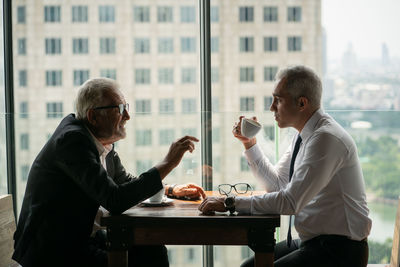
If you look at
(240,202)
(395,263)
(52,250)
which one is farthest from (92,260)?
(395,263)

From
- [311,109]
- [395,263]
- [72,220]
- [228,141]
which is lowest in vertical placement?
[395,263]

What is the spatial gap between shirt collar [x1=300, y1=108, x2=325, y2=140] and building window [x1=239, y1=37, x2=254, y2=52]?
1622mm

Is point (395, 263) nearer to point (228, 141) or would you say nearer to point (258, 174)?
point (258, 174)

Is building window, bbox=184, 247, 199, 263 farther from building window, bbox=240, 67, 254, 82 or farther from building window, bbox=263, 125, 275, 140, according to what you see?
building window, bbox=240, 67, 254, 82

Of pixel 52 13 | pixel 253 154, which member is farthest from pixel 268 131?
pixel 52 13

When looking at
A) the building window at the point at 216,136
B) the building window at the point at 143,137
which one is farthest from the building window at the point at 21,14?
the building window at the point at 216,136

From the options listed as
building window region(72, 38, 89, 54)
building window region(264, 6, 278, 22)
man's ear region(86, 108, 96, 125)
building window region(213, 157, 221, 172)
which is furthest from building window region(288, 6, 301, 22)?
man's ear region(86, 108, 96, 125)

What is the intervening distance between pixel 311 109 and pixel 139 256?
97 centimetres

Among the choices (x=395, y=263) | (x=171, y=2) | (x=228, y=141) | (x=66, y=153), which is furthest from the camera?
(x=171, y=2)

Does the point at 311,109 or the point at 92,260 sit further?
the point at 311,109

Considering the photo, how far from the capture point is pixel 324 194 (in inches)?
72.2

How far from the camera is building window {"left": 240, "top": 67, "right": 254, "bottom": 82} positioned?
11.5ft

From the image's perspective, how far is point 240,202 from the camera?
1.78 m

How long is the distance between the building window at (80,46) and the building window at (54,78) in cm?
22
